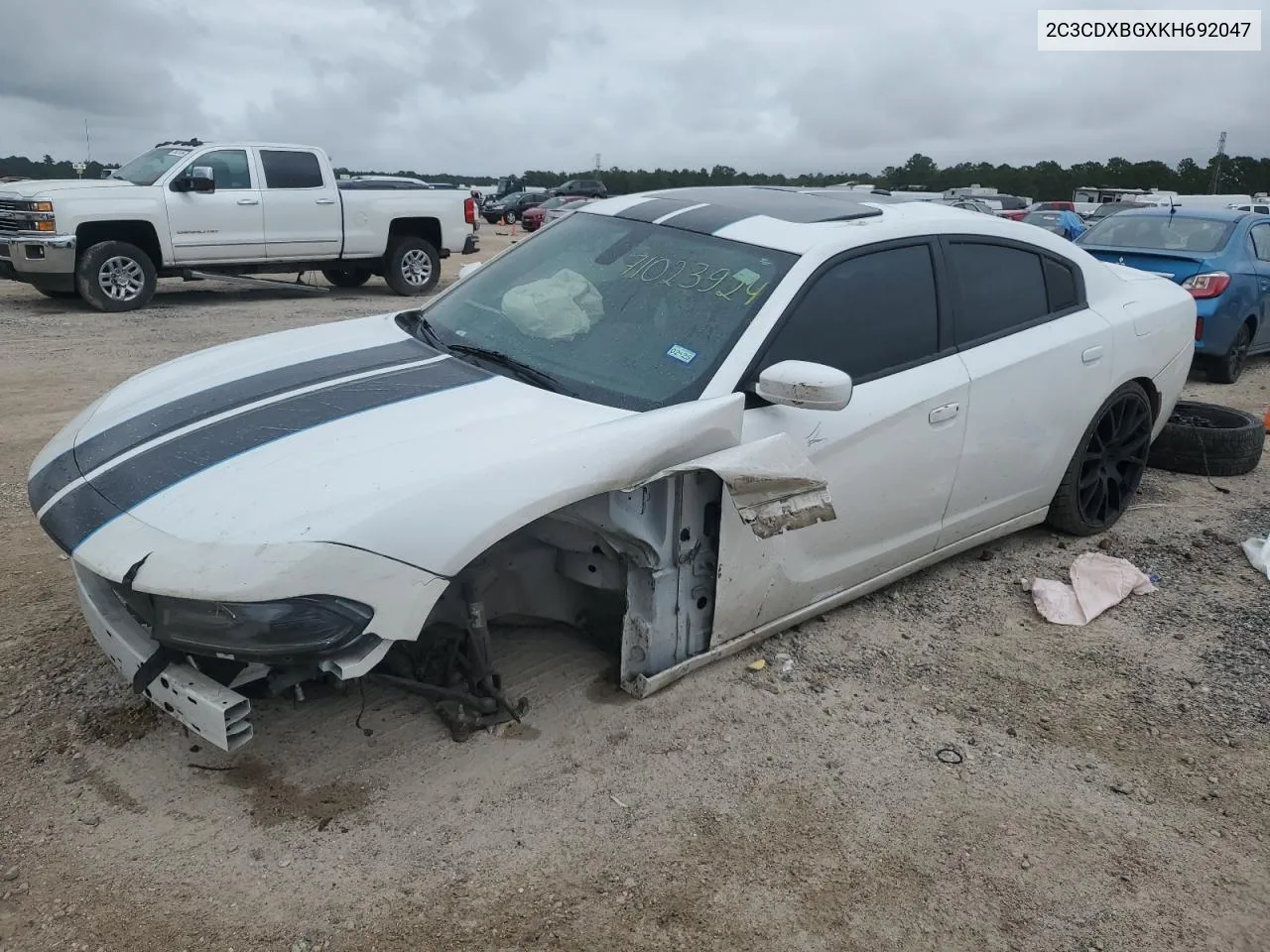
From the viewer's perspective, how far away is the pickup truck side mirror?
10891mm

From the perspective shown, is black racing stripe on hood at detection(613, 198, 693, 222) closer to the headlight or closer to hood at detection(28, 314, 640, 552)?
hood at detection(28, 314, 640, 552)

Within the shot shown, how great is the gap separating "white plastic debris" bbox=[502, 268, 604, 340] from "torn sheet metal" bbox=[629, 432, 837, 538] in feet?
2.54

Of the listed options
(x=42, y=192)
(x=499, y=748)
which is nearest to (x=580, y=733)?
(x=499, y=748)

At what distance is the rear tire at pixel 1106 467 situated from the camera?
4.53 metres

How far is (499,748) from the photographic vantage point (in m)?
3.01

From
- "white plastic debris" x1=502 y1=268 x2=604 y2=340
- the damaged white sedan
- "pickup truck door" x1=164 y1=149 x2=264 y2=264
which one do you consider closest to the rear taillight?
the damaged white sedan

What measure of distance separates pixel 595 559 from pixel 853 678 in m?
1.03

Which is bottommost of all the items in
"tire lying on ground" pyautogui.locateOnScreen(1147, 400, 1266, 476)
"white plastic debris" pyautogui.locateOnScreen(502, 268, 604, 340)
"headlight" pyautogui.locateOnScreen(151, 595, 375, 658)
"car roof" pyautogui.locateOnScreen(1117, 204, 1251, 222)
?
"tire lying on ground" pyautogui.locateOnScreen(1147, 400, 1266, 476)

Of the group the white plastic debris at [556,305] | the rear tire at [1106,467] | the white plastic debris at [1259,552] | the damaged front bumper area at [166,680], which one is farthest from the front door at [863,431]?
the white plastic debris at [1259,552]

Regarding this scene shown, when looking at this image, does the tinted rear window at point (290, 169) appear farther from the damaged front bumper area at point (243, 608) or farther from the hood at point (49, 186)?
the damaged front bumper area at point (243, 608)

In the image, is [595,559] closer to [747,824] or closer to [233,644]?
[747,824]

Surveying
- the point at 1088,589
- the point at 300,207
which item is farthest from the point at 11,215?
the point at 1088,589

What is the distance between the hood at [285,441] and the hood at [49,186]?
841 cm

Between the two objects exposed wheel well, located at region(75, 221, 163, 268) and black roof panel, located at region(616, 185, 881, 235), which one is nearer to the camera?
black roof panel, located at region(616, 185, 881, 235)
